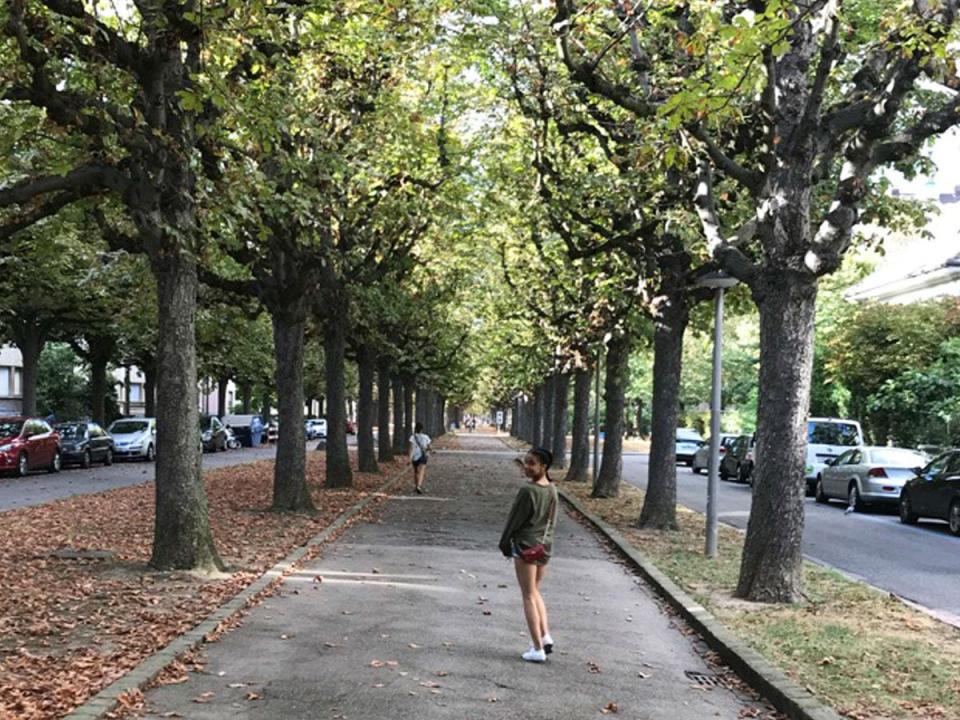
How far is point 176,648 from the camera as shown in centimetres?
778

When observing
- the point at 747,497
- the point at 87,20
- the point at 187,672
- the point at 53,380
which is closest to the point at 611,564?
the point at 187,672

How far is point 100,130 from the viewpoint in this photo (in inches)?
412

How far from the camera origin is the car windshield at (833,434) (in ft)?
102

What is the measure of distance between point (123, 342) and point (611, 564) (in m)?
32.1

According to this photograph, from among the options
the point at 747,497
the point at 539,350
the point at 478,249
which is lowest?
the point at 747,497

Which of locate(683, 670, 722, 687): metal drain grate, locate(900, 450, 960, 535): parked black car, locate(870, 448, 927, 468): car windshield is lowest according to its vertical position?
locate(683, 670, 722, 687): metal drain grate

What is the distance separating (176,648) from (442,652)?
1.90 meters

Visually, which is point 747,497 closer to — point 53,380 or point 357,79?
point 357,79

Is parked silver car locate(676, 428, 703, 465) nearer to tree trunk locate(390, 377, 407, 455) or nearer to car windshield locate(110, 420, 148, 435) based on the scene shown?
tree trunk locate(390, 377, 407, 455)

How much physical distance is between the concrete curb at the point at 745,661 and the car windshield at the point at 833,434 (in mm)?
19869

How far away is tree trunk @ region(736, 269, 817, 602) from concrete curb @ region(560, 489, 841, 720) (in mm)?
833

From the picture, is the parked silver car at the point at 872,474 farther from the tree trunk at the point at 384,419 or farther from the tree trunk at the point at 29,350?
the tree trunk at the point at 29,350

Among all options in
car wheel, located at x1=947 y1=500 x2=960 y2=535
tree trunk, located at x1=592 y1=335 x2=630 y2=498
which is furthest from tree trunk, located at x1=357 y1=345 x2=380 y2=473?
car wheel, located at x1=947 y1=500 x2=960 y2=535

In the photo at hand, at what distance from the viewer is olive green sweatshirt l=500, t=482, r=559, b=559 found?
7.96 meters
